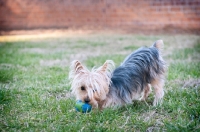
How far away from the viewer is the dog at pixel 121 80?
4.10 metres

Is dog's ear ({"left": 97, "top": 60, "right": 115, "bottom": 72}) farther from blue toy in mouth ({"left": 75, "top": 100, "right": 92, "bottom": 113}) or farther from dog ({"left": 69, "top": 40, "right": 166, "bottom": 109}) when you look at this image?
blue toy in mouth ({"left": 75, "top": 100, "right": 92, "bottom": 113})

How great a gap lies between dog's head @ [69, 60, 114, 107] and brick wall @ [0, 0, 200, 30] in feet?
40.1

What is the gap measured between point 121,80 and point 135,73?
233 millimetres

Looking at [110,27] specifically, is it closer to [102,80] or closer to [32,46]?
[32,46]

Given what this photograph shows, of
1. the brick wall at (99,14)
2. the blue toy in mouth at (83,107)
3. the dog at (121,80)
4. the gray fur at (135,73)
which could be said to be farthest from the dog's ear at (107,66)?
the brick wall at (99,14)

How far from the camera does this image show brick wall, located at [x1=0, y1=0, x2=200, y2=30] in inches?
616

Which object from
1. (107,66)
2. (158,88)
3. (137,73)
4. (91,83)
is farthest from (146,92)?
(91,83)

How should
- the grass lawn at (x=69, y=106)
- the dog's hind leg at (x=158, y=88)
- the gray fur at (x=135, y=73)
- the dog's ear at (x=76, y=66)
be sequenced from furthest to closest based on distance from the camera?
the dog's hind leg at (x=158, y=88) < the gray fur at (x=135, y=73) < the dog's ear at (x=76, y=66) < the grass lawn at (x=69, y=106)

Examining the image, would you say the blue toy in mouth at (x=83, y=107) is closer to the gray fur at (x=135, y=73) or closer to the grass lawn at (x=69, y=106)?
the grass lawn at (x=69, y=106)

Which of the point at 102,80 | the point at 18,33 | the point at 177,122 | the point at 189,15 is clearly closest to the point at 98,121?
the point at 102,80

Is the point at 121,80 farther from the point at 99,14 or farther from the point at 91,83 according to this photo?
the point at 99,14

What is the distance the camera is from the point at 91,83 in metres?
4.05

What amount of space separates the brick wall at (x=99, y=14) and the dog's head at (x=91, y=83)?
481 inches

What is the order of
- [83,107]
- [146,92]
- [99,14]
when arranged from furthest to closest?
[99,14], [146,92], [83,107]
